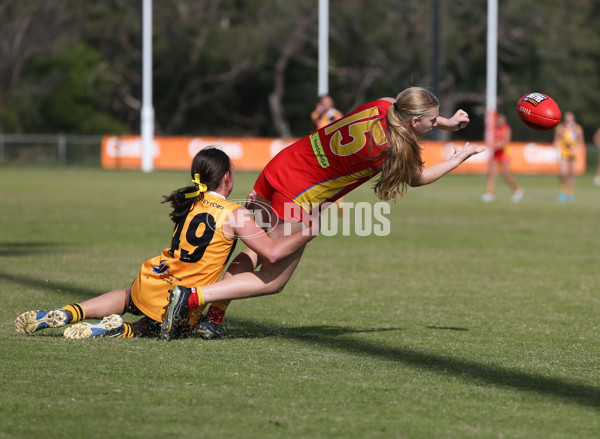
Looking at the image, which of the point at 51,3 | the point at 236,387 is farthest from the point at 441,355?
the point at 51,3

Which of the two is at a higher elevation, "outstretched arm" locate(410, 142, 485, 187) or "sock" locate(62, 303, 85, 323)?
"outstretched arm" locate(410, 142, 485, 187)

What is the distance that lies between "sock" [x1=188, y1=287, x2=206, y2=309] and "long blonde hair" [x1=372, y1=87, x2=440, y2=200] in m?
1.33

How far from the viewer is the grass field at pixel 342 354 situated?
4.29 metres

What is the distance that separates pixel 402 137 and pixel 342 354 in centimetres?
140

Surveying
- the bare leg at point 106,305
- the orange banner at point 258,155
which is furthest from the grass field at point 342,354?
the orange banner at point 258,155

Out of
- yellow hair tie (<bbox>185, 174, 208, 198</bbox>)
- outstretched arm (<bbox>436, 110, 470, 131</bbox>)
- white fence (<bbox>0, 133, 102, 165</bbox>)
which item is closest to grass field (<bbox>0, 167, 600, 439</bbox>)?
yellow hair tie (<bbox>185, 174, 208, 198</bbox>)

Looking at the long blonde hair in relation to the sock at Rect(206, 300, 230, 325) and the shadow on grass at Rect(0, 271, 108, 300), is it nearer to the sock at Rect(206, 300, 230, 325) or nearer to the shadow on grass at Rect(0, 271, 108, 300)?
the sock at Rect(206, 300, 230, 325)

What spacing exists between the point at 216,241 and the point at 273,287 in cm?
48

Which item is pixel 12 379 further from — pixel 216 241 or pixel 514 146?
pixel 514 146

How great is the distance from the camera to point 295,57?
181 feet

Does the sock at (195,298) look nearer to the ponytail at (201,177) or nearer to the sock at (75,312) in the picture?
the ponytail at (201,177)

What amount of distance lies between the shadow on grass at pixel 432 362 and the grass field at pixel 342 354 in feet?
0.05

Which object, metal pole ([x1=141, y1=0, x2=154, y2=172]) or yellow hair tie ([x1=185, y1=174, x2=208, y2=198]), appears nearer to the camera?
yellow hair tie ([x1=185, y1=174, x2=208, y2=198])

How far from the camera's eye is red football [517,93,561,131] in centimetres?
692
